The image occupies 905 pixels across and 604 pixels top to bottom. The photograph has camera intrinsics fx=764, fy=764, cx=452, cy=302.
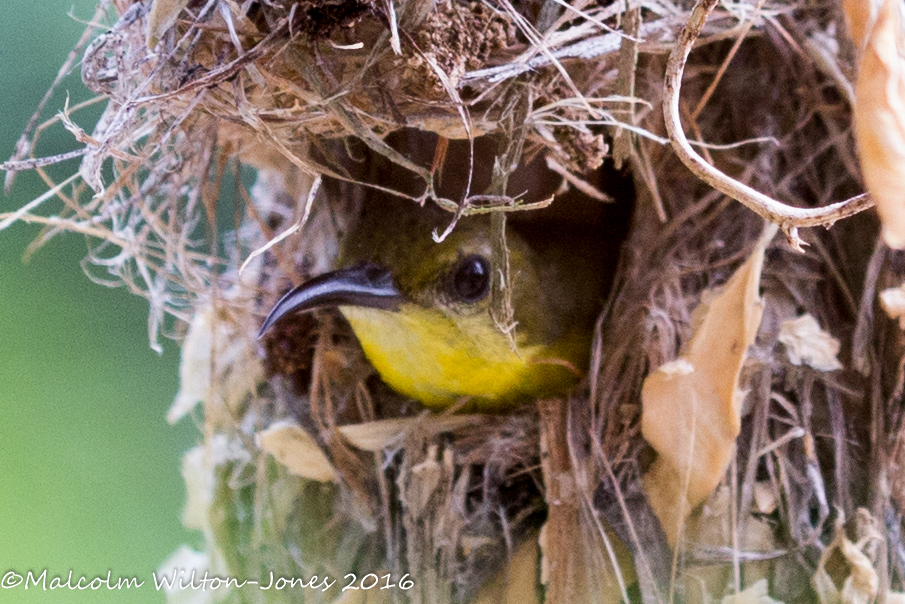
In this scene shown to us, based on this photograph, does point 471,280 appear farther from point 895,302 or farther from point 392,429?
point 895,302

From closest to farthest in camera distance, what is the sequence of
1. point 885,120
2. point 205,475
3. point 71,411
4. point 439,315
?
point 885,120 < point 439,315 < point 205,475 < point 71,411

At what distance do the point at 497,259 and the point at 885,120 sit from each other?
0.46 metres

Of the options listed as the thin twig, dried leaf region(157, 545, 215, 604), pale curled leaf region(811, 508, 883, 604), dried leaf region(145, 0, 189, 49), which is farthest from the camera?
dried leaf region(157, 545, 215, 604)

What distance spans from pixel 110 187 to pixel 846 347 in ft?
3.79

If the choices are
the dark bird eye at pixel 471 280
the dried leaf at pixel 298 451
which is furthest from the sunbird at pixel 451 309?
the dried leaf at pixel 298 451

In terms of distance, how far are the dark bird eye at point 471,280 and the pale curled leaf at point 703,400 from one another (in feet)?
1.03

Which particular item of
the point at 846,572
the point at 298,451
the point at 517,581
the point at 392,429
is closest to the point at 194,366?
the point at 298,451

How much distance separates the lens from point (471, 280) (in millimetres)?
1275

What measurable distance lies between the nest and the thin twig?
27 centimetres

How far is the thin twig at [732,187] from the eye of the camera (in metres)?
0.67

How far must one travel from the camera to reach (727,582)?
1.09 meters

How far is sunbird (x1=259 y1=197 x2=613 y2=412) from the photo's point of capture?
4.15 ft

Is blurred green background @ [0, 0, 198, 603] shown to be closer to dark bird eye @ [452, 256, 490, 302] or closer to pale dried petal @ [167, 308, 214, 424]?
pale dried petal @ [167, 308, 214, 424]

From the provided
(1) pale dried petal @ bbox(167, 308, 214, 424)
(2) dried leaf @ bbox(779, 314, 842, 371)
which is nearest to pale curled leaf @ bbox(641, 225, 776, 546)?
(2) dried leaf @ bbox(779, 314, 842, 371)
